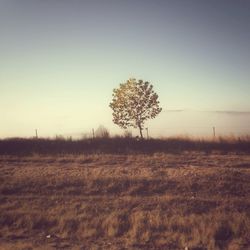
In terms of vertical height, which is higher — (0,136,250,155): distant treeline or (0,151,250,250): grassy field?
(0,136,250,155): distant treeline

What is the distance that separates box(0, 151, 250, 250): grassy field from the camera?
10875 millimetres

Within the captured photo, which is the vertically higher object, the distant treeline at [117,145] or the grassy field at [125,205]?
the distant treeline at [117,145]

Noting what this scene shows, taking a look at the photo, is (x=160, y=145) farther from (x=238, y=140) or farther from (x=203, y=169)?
(x=203, y=169)

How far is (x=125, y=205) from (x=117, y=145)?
16799 mm

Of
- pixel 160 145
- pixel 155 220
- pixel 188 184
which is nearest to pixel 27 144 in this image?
pixel 160 145

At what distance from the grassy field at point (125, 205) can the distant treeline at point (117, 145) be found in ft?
17.6

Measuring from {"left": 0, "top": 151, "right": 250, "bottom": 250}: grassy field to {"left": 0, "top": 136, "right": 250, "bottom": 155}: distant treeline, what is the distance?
536 cm

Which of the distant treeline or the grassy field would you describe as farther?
the distant treeline

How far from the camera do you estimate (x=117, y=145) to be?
31.4m

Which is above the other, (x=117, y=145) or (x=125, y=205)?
(x=117, y=145)

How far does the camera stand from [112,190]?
57.0ft

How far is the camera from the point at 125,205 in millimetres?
14719

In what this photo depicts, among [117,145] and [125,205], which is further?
[117,145]

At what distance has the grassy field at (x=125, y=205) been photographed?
10875mm
